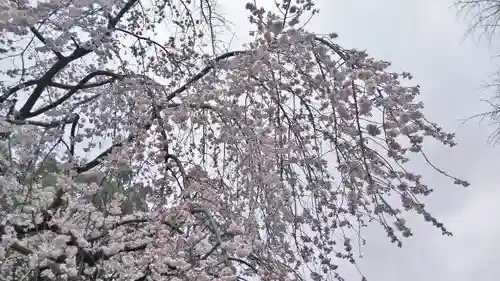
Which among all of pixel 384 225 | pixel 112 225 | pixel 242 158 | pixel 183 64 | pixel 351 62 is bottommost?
pixel 112 225

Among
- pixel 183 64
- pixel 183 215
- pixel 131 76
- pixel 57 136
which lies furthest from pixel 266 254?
pixel 183 64

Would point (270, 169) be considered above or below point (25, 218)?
above

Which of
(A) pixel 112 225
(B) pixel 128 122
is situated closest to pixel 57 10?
(B) pixel 128 122

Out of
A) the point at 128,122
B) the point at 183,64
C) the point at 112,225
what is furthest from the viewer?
the point at 183,64

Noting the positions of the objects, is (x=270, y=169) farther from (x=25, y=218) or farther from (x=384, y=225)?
(x=25, y=218)

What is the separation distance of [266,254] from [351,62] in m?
1.16

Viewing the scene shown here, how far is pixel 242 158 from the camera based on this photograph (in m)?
3.57

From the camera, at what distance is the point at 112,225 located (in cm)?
284

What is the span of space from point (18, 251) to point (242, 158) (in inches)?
55.6

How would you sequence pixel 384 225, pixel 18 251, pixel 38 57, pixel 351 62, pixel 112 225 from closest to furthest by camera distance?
pixel 18 251
pixel 112 225
pixel 351 62
pixel 384 225
pixel 38 57

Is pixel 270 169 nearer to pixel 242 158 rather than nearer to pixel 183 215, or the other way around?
pixel 242 158

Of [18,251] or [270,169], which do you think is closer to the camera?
[18,251]

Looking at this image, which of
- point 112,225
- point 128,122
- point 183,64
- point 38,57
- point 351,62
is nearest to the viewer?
point 112,225

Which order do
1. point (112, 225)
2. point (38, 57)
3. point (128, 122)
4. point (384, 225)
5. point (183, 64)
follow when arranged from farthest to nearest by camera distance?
point (183, 64), point (38, 57), point (128, 122), point (384, 225), point (112, 225)
